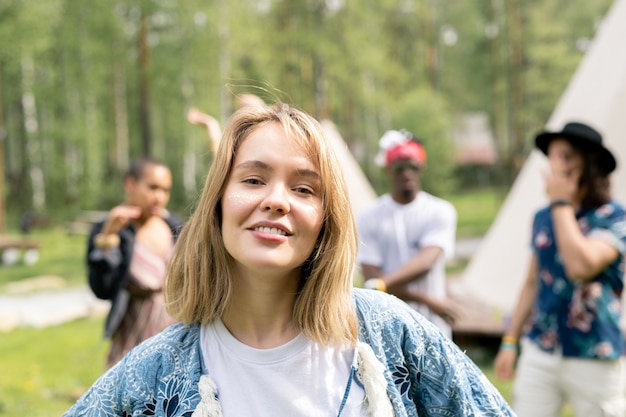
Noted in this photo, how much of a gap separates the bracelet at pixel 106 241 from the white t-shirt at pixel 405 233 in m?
1.39

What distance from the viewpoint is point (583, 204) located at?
3232 millimetres

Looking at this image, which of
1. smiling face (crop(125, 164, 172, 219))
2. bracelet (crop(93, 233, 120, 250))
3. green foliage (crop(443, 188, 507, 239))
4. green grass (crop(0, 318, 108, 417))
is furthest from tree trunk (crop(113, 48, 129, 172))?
bracelet (crop(93, 233, 120, 250))

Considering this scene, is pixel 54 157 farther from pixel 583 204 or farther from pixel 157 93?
pixel 583 204

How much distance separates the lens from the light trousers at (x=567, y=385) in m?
3.05

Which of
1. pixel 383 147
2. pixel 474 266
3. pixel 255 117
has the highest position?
pixel 255 117

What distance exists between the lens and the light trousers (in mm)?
3055

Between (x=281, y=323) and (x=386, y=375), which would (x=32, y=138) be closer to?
(x=281, y=323)

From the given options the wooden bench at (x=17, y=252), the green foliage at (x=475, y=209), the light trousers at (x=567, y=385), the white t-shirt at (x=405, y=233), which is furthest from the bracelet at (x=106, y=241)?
the green foliage at (x=475, y=209)

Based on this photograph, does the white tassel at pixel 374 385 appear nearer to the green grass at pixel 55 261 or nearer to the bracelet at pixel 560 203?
the bracelet at pixel 560 203

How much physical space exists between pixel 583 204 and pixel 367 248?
4.35 feet

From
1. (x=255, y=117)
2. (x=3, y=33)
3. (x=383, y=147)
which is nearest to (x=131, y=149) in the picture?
(x=3, y=33)

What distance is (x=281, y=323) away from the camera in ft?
5.28

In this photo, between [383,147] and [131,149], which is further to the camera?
[131,149]

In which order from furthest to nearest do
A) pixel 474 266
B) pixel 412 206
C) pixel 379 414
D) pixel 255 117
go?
1. pixel 474 266
2. pixel 412 206
3. pixel 255 117
4. pixel 379 414
